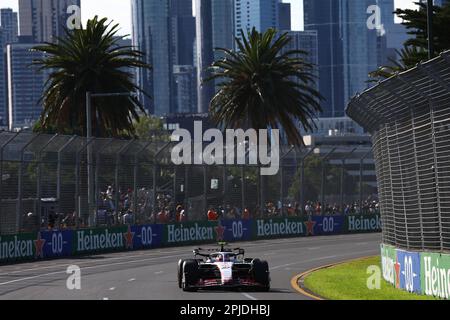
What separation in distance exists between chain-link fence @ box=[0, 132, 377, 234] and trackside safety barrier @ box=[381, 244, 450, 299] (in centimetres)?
1780

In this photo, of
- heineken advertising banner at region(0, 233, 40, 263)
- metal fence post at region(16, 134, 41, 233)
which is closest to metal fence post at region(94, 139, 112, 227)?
heineken advertising banner at region(0, 233, 40, 263)

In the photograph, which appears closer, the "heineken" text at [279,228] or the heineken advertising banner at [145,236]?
the heineken advertising banner at [145,236]

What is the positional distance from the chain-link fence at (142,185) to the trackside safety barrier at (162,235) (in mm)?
515

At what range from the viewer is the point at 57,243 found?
4516 centimetres

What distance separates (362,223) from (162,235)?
15.3 metres

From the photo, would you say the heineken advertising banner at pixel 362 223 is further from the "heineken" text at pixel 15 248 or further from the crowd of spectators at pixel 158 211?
the "heineken" text at pixel 15 248

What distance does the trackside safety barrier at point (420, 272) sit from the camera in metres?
22.5

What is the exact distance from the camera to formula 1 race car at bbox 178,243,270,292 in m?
28.0

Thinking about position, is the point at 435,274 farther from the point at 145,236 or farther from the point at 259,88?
the point at 259,88

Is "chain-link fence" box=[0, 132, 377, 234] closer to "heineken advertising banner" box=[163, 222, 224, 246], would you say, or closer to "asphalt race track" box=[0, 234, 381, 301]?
"heineken advertising banner" box=[163, 222, 224, 246]

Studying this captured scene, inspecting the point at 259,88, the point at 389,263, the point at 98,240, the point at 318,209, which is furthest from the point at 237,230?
the point at 389,263

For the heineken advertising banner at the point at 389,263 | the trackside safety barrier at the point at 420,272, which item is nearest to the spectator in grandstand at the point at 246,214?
the heineken advertising banner at the point at 389,263

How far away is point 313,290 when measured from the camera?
28.1 metres
